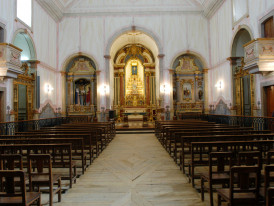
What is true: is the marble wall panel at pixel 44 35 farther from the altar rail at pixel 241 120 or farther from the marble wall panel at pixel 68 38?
the altar rail at pixel 241 120

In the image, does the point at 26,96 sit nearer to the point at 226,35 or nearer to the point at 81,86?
the point at 81,86

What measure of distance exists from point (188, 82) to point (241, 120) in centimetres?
668

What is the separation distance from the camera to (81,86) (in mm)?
17953

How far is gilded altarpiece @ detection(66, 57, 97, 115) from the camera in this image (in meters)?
17.2

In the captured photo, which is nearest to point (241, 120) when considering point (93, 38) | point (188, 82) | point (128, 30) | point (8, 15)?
point (188, 82)

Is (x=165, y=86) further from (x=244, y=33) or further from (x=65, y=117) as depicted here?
(x=65, y=117)

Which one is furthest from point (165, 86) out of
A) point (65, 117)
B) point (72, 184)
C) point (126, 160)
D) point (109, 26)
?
point (72, 184)

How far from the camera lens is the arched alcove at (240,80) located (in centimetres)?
1269

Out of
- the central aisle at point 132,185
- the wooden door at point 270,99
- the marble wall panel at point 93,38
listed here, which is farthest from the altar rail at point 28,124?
the wooden door at point 270,99

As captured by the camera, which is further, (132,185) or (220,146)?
(132,185)

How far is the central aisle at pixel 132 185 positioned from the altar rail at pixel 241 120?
4.92 meters

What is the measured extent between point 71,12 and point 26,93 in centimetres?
749

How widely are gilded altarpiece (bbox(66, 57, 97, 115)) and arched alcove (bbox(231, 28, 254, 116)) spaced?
400 inches

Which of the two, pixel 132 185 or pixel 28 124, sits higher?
pixel 28 124
